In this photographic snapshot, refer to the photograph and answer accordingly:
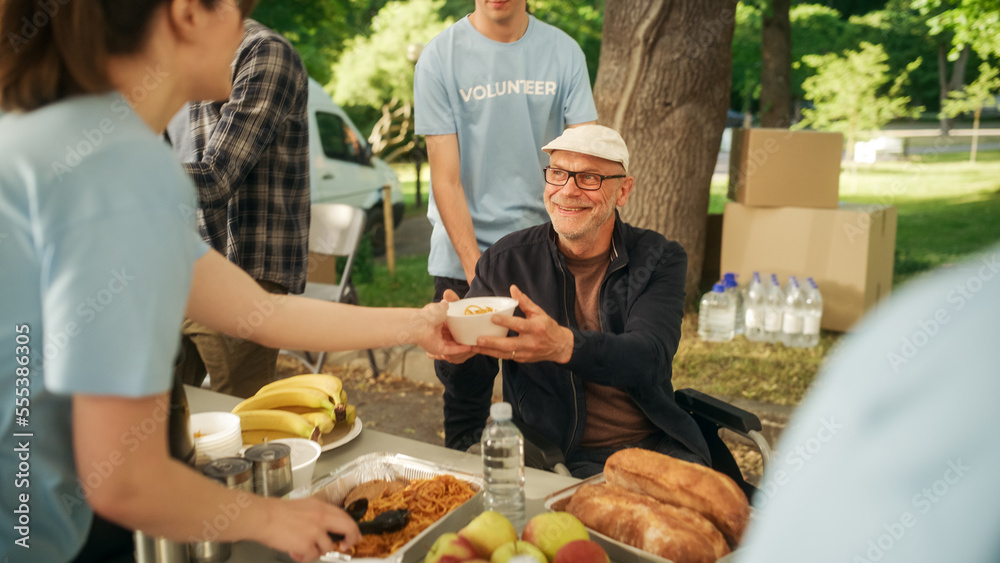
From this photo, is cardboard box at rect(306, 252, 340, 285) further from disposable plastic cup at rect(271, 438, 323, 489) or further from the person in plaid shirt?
disposable plastic cup at rect(271, 438, 323, 489)

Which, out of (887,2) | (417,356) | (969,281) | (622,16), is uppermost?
(887,2)

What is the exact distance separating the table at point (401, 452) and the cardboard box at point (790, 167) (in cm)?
443

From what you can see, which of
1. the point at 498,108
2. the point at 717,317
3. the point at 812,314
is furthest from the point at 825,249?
the point at 498,108

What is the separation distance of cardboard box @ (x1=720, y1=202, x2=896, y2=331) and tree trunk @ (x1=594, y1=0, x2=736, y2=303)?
1.42ft

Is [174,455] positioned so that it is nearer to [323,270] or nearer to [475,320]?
[475,320]

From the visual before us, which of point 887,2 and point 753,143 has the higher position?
point 887,2

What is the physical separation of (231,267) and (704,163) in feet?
16.5

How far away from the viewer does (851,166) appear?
17766 millimetres

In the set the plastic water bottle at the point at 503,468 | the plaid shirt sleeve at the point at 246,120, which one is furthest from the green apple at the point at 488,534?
the plaid shirt sleeve at the point at 246,120

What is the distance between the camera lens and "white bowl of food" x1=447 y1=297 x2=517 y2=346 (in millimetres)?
1809

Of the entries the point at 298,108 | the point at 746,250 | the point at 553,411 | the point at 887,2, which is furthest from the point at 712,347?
the point at 887,2

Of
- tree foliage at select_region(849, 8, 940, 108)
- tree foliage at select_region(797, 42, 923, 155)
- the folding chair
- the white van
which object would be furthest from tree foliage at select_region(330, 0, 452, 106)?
tree foliage at select_region(849, 8, 940, 108)

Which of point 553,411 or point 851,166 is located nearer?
point 553,411

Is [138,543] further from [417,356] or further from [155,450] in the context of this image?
[417,356]
